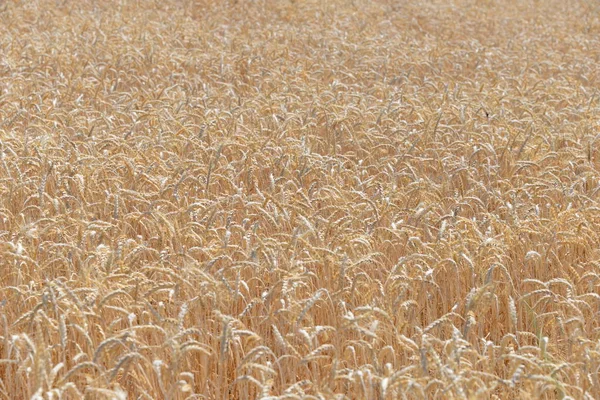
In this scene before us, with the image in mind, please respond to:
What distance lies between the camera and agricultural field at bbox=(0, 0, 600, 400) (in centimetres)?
242

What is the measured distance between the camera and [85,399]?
215cm

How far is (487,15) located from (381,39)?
340 cm

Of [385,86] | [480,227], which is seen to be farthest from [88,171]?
[385,86]

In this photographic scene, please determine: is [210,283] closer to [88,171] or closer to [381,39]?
[88,171]

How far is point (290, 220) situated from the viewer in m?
3.51

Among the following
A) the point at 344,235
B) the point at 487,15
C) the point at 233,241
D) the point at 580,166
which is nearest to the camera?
the point at 344,235

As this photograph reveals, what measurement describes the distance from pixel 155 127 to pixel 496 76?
12.2 ft

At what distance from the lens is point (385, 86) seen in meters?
6.35

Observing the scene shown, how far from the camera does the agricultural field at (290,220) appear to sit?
242 cm

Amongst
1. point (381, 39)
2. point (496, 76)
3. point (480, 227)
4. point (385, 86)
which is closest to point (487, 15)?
point (381, 39)

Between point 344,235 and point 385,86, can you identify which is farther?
point 385,86

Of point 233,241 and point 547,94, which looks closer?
point 233,241

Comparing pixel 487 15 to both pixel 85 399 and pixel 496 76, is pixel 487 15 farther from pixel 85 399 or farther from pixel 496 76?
pixel 85 399

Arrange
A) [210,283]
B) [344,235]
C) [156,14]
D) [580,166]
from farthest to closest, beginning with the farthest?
[156,14] → [580,166] → [344,235] → [210,283]
